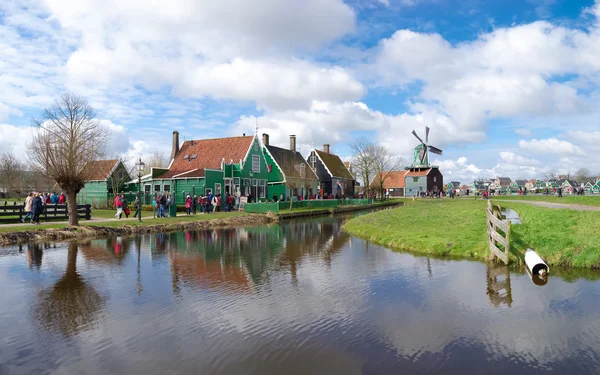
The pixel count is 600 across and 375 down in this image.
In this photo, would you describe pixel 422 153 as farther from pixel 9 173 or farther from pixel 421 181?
pixel 9 173

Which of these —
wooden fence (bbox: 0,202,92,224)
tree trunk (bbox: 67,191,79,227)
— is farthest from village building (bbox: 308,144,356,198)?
tree trunk (bbox: 67,191,79,227)

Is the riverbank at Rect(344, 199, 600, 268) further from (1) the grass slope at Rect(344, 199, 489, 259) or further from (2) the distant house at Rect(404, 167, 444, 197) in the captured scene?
(2) the distant house at Rect(404, 167, 444, 197)

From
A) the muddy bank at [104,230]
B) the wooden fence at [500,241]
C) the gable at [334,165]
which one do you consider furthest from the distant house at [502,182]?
the wooden fence at [500,241]

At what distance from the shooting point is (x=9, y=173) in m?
70.2

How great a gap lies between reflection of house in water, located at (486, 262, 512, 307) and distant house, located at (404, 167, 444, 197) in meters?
76.8

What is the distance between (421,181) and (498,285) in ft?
264

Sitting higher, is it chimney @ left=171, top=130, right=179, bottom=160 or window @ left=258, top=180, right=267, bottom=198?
chimney @ left=171, top=130, right=179, bottom=160

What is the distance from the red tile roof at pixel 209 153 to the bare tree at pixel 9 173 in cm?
4209

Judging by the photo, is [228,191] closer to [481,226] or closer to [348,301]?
[481,226]

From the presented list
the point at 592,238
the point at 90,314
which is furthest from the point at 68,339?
the point at 592,238

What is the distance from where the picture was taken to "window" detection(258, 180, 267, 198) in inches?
1849

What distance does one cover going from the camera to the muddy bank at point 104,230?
19781 mm

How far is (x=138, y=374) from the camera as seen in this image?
236 inches

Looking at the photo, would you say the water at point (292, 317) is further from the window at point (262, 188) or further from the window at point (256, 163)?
the window at point (262, 188)
